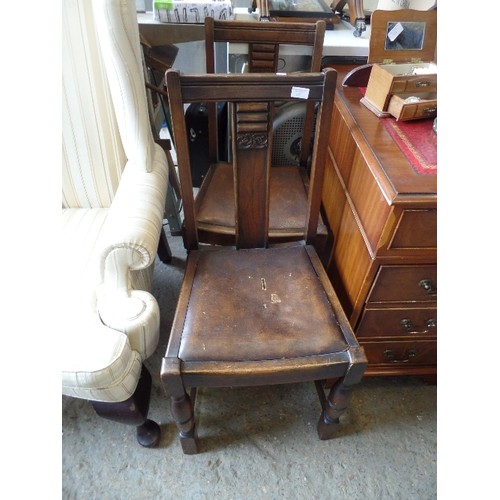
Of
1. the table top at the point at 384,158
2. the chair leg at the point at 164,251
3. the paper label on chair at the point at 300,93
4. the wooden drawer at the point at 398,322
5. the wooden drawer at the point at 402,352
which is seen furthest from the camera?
the chair leg at the point at 164,251

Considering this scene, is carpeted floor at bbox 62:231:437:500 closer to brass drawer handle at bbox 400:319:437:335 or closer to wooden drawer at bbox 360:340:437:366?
wooden drawer at bbox 360:340:437:366

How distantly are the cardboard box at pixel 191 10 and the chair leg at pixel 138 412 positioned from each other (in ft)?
3.98

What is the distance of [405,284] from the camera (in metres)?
0.92

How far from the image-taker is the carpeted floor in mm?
1014

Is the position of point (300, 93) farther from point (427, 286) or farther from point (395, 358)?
point (395, 358)

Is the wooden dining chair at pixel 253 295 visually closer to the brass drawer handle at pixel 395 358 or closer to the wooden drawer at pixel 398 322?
the wooden drawer at pixel 398 322

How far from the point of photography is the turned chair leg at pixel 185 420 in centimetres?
87

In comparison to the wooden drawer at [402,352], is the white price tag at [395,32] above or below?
above

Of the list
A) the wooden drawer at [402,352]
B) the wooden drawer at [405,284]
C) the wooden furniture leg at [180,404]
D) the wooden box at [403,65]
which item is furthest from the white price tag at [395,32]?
the wooden furniture leg at [180,404]

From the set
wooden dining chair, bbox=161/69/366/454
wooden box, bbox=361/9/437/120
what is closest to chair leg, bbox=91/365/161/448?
wooden dining chair, bbox=161/69/366/454

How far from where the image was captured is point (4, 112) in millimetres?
764

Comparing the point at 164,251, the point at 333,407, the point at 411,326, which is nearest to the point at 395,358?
the point at 411,326
